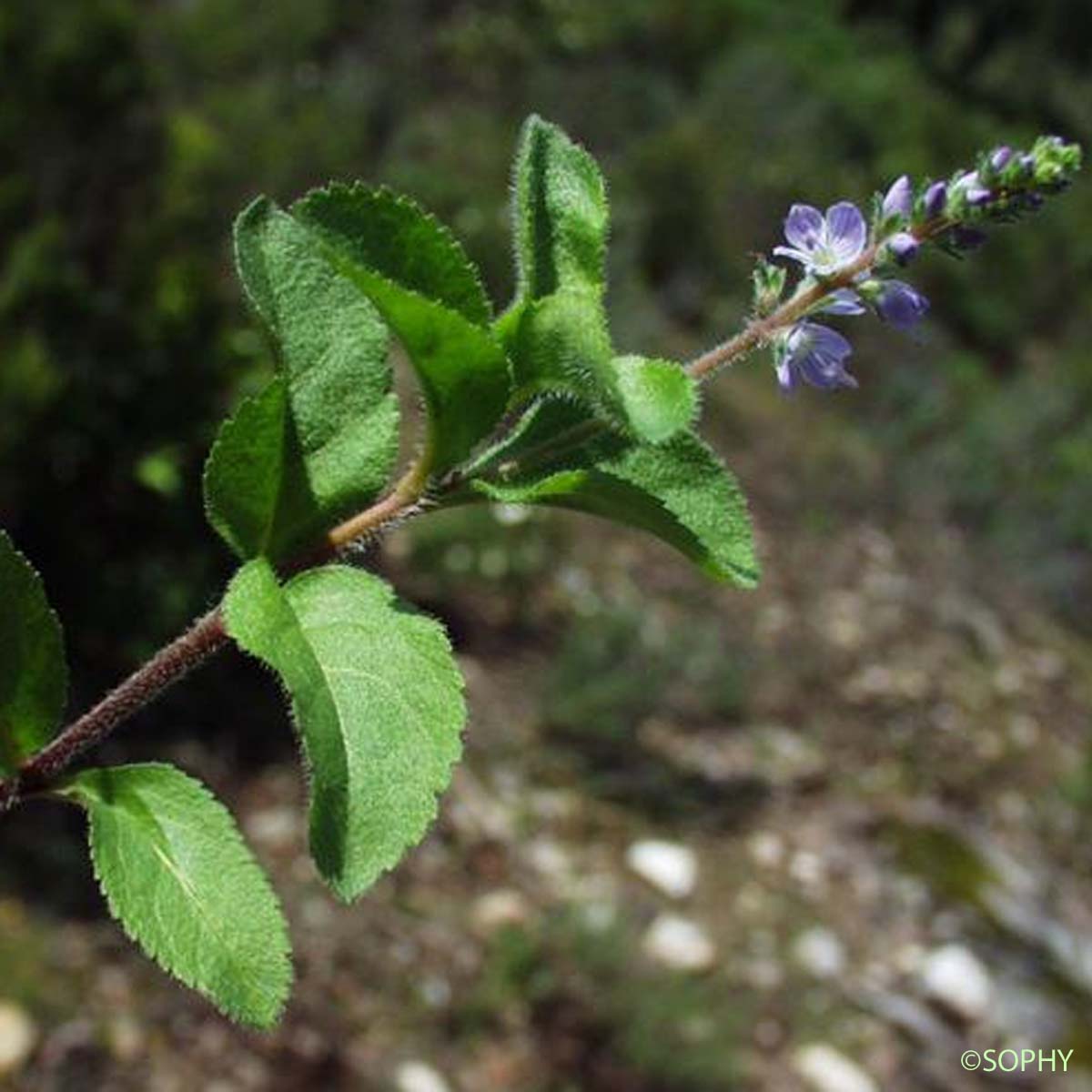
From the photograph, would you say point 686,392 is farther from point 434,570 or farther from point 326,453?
point 434,570

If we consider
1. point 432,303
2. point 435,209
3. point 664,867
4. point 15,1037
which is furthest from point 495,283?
point 432,303

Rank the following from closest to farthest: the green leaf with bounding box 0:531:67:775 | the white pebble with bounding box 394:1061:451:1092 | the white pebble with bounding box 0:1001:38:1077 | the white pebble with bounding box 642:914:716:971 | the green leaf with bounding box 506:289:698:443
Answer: the green leaf with bounding box 506:289:698:443 < the green leaf with bounding box 0:531:67:775 < the white pebble with bounding box 0:1001:38:1077 < the white pebble with bounding box 394:1061:451:1092 < the white pebble with bounding box 642:914:716:971

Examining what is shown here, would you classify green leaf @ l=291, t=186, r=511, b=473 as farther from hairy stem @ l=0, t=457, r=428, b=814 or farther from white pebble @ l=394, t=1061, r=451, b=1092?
white pebble @ l=394, t=1061, r=451, b=1092

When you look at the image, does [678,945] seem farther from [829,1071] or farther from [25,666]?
[25,666]

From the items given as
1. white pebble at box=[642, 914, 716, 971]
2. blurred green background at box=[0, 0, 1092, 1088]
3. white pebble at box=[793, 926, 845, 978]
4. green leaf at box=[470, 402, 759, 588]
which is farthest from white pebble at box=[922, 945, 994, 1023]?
green leaf at box=[470, 402, 759, 588]

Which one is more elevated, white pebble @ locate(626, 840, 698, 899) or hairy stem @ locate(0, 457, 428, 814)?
hairy stem @ locate(0, 457, 428, 814)

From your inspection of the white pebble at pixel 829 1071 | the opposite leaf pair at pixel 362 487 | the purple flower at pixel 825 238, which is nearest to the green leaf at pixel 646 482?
the opposite leaf pair at pixel 362 487
